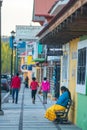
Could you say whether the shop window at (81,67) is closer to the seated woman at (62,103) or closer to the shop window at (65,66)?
the seated woman at (62,103)

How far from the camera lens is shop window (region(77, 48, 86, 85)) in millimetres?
15938

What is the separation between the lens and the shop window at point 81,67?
15.9 m

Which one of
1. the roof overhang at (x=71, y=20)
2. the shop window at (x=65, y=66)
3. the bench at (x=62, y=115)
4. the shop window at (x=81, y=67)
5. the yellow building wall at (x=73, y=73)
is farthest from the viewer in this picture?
the shop window at (x=65, y=66)

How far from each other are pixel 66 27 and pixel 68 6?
7.88 feet

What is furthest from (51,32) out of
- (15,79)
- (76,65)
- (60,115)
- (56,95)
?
(56,95)

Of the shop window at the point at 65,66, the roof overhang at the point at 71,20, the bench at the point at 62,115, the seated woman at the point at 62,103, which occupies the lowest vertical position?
the bench at the point at 62,115

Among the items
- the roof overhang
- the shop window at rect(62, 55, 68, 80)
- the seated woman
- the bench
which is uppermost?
the roof overhang

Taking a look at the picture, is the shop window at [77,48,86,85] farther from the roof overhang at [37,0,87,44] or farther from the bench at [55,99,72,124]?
the bench at [55,99,72,124]

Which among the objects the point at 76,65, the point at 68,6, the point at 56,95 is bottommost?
the point at 56,95

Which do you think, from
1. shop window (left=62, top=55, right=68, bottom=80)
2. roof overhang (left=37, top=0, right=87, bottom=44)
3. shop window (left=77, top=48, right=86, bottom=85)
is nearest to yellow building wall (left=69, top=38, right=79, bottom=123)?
roof overhang (left=37, top=0, right=87, bottom=44)

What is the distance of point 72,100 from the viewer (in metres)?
18.3

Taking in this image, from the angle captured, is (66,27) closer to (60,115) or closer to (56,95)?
(60,115)

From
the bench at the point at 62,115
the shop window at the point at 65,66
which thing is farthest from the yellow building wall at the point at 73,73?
the shop window at the point at 65,66

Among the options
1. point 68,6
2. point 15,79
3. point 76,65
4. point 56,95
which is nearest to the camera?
point 68,6
